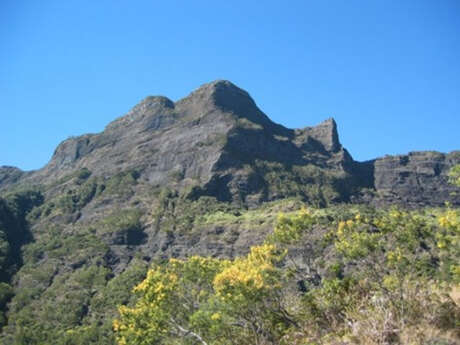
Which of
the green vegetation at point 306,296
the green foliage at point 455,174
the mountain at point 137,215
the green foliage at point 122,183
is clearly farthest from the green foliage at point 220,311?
the green foliage at point 122,183

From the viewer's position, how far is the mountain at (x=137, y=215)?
111 metres

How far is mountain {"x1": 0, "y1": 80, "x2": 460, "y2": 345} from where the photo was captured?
111062 millimetres

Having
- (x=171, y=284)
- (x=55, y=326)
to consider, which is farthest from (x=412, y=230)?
(x=55, y=326)

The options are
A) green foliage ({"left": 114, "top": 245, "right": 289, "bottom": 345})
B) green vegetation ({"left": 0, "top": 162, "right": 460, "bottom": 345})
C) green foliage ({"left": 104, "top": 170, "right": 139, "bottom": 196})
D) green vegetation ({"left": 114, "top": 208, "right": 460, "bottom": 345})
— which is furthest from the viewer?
green foliage ({"left": 104, "top": 170, "right": 139, "bottom": 196})

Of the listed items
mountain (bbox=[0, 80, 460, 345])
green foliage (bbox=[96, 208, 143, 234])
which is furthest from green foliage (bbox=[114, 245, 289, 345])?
green foliage (bbox=[96, 208, 143, 234])

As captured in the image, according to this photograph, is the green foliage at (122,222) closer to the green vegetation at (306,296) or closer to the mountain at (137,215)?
the mountain at (137,215)

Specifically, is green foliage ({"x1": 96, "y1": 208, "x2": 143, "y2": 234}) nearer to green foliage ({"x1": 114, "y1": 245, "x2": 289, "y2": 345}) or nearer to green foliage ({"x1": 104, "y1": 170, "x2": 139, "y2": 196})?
green foliage ({"x1": 104, "y1": 170, "x2": 139, "y2": 196})

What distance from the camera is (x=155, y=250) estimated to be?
13775cm

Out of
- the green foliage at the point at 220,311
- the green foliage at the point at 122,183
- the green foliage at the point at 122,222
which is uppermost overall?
the green foliage at the point at 122,183

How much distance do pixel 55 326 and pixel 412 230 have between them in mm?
103995

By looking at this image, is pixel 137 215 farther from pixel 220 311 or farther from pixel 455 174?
pixel 455 174

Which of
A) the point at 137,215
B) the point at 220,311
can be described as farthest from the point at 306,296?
the point at 137,215

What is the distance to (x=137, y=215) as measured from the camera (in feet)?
508

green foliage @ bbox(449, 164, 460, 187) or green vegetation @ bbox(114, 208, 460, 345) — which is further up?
green foliage @ bbox(449, 164, 460, 187)
